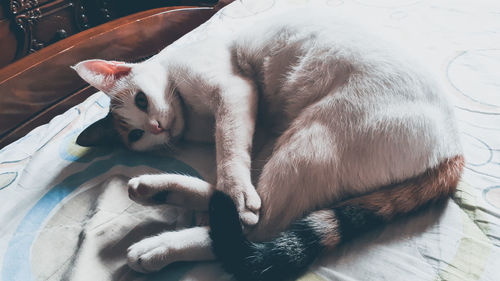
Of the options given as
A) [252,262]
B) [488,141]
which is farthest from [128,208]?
[488,141]

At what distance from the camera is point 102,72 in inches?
38.0

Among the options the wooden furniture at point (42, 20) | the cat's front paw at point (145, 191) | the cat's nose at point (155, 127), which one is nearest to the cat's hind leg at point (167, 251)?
the cat's front paw at point (145, 191)

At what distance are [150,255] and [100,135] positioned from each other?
0.46 meters

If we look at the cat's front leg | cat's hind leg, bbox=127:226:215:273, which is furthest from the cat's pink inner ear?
cat's hind leg, bbox=127:226:215:273

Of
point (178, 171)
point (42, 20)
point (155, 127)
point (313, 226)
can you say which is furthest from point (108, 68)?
point (42, 20)

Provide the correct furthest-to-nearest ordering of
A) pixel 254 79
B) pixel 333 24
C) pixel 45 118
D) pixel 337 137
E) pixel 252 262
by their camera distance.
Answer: pixel 45 118
pixel 254 79
pixel 333 24
pixel 337 137
pixel 252 262

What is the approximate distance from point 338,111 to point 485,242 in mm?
356

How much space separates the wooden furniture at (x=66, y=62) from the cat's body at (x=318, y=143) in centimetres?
51

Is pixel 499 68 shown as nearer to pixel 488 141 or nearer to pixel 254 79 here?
pixel 488 141

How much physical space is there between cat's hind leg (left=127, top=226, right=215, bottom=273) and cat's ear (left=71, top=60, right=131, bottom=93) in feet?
Answer: 1.87

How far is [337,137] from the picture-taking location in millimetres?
647

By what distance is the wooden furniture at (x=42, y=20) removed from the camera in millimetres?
1635

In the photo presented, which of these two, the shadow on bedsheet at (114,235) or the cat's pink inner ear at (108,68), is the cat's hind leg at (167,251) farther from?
the cat's pink inner ear at (108,68)

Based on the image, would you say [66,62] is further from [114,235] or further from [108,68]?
[114,235]
